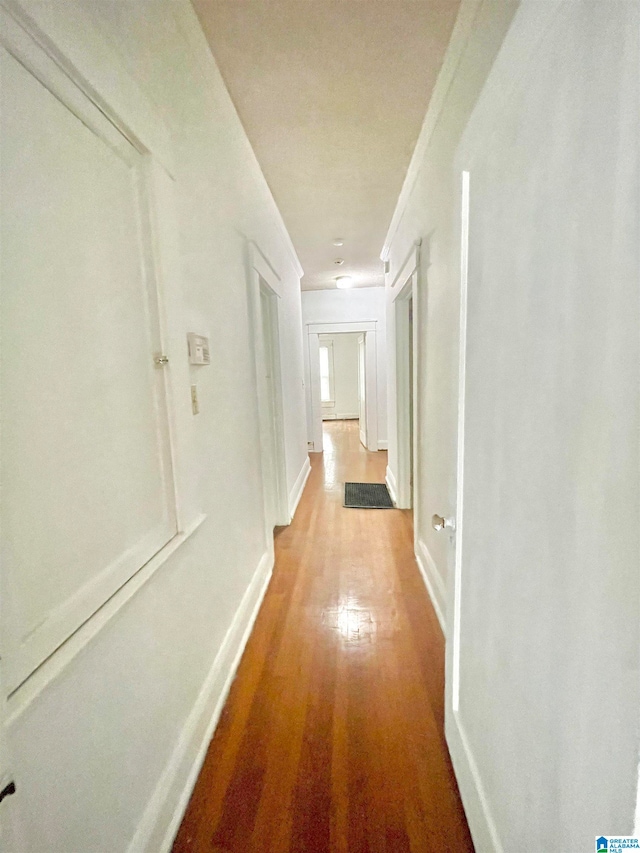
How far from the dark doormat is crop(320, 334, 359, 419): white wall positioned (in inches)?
205

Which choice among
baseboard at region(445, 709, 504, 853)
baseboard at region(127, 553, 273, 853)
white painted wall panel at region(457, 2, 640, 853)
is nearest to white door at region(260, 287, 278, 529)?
baseboard at region(127, 553, 273, 853)

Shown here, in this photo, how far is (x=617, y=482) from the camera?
41cm

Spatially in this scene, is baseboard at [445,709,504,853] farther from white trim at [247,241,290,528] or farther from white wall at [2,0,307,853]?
white trim at [247,241,290,528]

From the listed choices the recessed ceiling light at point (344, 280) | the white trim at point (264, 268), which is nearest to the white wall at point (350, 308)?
the recessed ceiling light at point (344, 280)

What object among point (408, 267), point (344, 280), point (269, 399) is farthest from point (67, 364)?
point (344, 280)

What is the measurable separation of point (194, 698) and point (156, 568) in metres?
0.62

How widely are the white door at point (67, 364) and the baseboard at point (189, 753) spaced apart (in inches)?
25.5

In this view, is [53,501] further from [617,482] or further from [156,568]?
[617,482]

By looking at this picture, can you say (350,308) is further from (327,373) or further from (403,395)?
(327,373)

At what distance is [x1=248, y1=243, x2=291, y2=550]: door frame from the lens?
2049 millimetres

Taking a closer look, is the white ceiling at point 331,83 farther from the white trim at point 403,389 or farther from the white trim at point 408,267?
the white trim at point 403,389

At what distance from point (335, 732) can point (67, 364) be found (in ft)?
4.88

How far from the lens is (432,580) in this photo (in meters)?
2.00

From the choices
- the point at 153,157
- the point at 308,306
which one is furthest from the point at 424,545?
the point at 308,306
